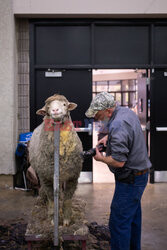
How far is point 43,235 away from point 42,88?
3.52 m

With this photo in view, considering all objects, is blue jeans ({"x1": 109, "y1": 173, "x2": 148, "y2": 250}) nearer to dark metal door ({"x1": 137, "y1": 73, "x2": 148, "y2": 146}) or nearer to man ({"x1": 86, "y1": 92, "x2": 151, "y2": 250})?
man ({"x1": 86, "y1": 92, "x2": 151, "y2": 250})

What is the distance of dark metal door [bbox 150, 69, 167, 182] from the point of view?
608 cm

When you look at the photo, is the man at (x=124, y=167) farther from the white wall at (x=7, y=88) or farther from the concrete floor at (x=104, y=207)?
the white wall at (x=7, y=88)

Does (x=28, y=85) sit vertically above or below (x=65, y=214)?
above

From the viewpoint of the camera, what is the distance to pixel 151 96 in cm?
609

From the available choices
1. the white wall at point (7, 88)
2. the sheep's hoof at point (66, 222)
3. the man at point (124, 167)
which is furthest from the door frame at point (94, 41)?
the man at point (124, 167)

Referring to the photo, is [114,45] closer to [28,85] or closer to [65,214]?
[28,85]

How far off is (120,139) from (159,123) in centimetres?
365

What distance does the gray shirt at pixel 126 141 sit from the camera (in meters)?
2.68

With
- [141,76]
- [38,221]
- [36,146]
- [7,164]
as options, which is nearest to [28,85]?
[7,164]

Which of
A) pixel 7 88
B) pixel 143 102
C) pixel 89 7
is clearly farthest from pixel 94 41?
pixel 7 88

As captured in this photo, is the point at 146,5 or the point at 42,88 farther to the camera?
the point at 42,88

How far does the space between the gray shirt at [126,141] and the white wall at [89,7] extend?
10.9ft

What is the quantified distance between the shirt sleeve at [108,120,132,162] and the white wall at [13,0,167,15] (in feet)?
11.7
